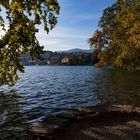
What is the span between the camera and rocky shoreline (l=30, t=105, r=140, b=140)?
1800cm

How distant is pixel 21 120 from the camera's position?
2577cm

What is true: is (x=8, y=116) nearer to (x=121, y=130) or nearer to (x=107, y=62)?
(x=121, y=130)

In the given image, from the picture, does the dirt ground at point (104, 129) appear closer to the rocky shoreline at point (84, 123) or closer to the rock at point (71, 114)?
the rocky shoreline at point (84, 123)

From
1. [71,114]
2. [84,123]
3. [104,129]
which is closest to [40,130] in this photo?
[84,123]

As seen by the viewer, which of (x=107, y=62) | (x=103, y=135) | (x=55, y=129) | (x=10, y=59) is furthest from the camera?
(x=107, y=62)

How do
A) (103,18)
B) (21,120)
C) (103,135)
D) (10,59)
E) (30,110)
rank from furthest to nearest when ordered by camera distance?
(103,18), (30,110), (21,120), (103,135), (10,59)

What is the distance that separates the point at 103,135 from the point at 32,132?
206 inches

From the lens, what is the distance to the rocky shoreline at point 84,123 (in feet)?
59.1

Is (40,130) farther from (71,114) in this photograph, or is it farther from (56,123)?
(71,114)

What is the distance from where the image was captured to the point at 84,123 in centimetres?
2073

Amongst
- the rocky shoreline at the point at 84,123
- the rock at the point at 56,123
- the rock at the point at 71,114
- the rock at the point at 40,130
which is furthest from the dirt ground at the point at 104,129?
the rock at the point at 71,114

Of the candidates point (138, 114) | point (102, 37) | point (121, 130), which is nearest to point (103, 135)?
point (121, 130)

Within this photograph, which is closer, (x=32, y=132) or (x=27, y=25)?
(x=27, y=25)

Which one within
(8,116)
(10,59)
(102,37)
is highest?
(102,37)
